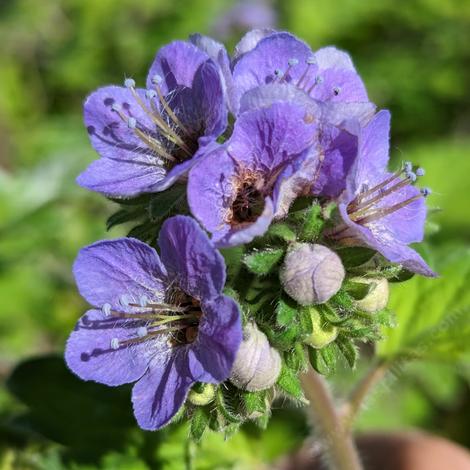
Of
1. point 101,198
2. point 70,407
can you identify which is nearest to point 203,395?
point 70,407

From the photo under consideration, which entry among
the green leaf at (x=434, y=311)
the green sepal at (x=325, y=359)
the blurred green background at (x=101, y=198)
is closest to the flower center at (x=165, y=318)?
the green sepal at (x=325, y=359)

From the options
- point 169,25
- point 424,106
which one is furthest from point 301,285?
point 169,25

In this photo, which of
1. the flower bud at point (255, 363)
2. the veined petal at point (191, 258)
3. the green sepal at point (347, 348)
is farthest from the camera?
the green sepal at point (347, 348)

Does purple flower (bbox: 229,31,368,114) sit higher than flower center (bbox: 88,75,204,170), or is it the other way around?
purple flower (bbox: 229,31,368,114)

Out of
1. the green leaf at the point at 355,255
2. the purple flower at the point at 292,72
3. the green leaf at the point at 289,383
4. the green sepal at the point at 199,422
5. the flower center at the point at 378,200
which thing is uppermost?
the purple flower at the point at 292,72

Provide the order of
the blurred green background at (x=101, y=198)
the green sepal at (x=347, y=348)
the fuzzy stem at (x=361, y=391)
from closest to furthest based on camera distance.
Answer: the green sepal at (x=347, y=348), the fuzzy stem at (x=361, y=391), the blurred green background at (x=101, y=198)

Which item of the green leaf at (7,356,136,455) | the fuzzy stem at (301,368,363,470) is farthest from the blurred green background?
the fuzzy stem at (301,368,363,470)

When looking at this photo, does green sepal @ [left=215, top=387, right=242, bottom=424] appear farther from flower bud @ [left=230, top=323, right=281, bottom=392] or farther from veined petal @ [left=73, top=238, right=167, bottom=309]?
veined petal @ [left=73, top=238, right=167, bottom=309]

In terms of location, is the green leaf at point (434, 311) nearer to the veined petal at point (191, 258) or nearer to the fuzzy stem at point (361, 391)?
the fuzzy stem at point (361, 391)
